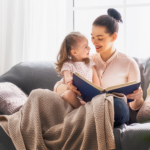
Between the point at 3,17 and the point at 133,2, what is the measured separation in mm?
1686

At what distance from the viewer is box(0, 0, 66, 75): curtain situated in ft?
8.63

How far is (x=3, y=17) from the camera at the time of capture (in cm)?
270

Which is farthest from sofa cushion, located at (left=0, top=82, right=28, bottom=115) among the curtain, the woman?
the curtain

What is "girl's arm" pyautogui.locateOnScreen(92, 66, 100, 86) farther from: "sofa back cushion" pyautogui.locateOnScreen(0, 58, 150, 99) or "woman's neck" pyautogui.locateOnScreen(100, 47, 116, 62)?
"sofa back cushion" pyautogui.locateOnScreen(0, 58, 150, 99)

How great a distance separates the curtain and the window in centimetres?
33

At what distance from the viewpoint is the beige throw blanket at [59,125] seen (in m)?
1.08

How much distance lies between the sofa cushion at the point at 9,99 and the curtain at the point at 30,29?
39.3 inches

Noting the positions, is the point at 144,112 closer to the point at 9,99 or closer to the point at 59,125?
the point at 59,125

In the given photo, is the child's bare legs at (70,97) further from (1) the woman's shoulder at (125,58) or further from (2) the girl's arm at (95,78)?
(1) the woman's shoulder at (125,58)

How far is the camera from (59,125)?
126cm

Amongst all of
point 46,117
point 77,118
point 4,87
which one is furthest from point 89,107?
point 4,87

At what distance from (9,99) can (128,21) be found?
6.07ft

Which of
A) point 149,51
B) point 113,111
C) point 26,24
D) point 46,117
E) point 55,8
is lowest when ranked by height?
point 46,117

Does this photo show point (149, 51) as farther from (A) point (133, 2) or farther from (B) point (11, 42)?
(B) point (11, 42)
